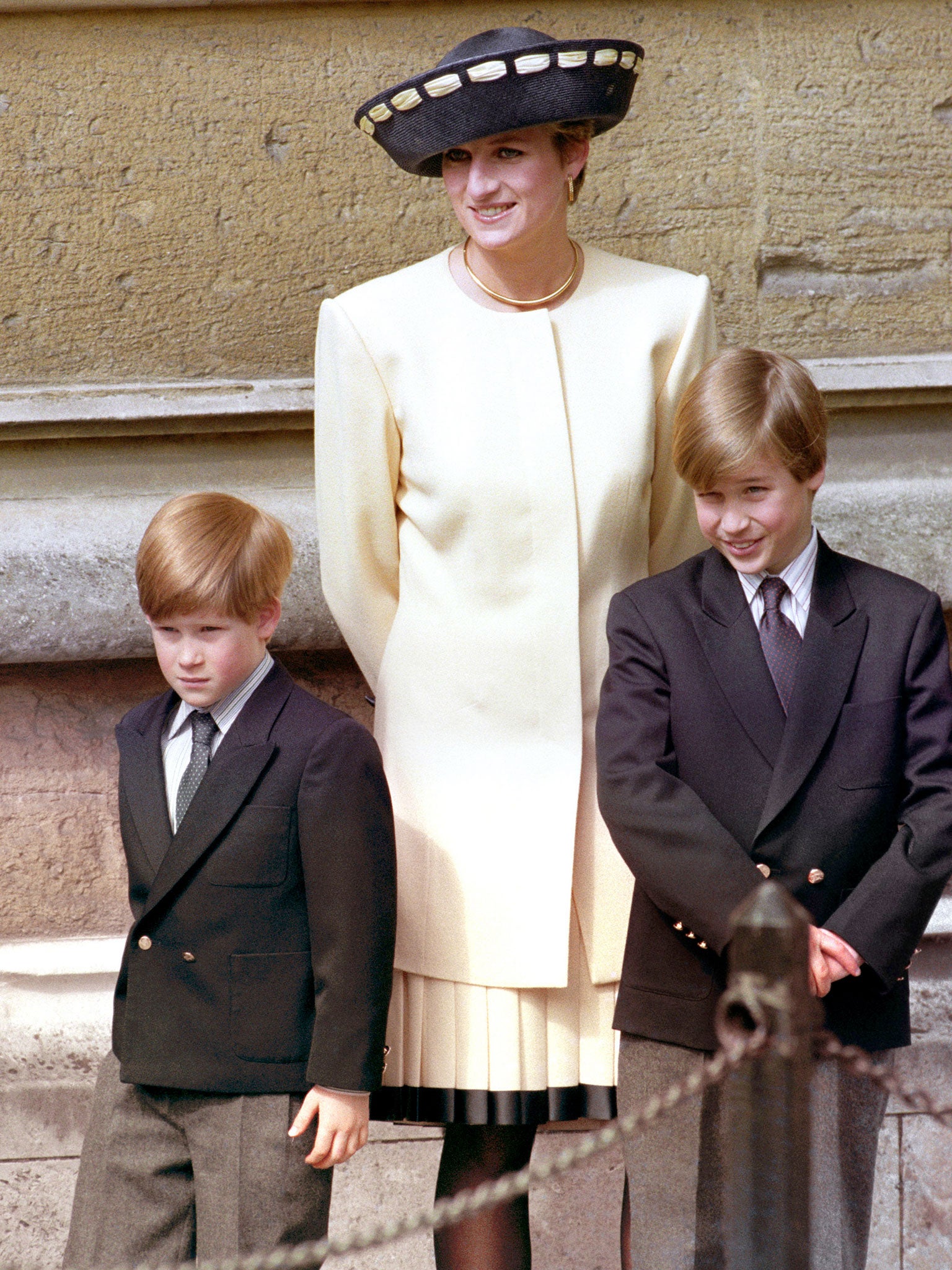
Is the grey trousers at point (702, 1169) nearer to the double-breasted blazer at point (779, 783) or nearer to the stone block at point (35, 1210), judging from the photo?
the double-breasted blazer at point (779, 783)

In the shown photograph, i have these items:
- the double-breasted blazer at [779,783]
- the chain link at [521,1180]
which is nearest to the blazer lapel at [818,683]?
the double-breasted blazer at [779,783]

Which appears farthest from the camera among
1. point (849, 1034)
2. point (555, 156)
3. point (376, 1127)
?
point (376, 1127)

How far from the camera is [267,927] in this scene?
219 cm

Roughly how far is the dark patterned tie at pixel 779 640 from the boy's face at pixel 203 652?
775 millimetres

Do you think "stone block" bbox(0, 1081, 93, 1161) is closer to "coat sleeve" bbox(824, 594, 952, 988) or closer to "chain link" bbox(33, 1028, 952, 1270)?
"chain link" bbox(33, 1028, 952, 1270)

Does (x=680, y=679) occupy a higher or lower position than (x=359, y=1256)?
higher

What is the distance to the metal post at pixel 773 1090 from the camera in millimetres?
1328

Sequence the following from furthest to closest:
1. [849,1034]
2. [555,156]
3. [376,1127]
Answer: [376,1127]
[555,156]
[849,1034]

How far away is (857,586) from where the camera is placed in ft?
7.13

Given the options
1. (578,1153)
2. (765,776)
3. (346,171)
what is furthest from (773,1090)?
(346,171)

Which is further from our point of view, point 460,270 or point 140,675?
point 140,675

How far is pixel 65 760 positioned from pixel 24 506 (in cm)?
54

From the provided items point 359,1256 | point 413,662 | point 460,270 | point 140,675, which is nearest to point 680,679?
point 413,662

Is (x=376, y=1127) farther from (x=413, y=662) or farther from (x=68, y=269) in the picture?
(x=68, y=269)
